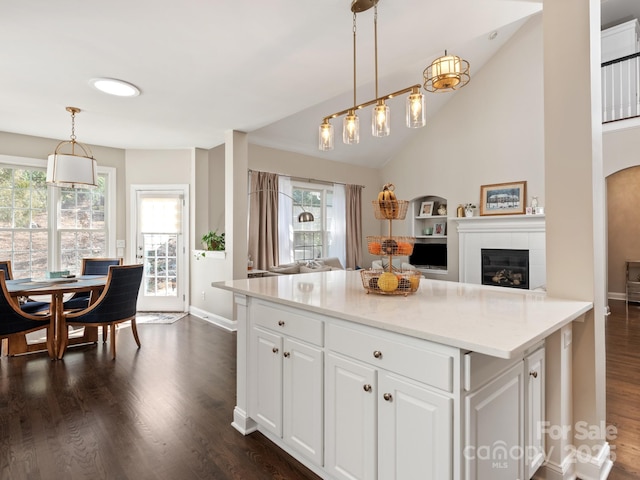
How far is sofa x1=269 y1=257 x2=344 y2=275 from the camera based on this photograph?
17.9ft

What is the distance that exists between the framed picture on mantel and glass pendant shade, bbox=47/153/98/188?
6140mm

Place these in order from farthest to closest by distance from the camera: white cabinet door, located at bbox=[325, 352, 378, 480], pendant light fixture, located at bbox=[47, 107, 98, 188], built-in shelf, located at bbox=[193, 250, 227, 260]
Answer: built-in shelf, located at bbox=[193, 250, 227, 260] → pendant light fixture, located at bbox=[47, 107, 98, 188] → white cabinet door, located at bbox=[325, 352, 378, 480]

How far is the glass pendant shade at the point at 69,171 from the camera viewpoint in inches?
148

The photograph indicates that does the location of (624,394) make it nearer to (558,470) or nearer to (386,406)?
Answer: (558,470)

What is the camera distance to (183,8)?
2.12 m

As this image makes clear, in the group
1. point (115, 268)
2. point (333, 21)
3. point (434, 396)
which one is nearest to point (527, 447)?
point (434, 396)

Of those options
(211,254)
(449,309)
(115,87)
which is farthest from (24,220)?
(449,309)

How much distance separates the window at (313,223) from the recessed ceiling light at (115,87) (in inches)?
134

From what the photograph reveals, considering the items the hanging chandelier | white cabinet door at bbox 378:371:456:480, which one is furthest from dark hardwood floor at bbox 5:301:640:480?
the hanging chandelier

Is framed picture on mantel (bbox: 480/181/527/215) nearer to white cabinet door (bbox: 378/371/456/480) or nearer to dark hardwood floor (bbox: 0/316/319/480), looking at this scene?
dark hardwood floor (bbox: 0/316/319/480)

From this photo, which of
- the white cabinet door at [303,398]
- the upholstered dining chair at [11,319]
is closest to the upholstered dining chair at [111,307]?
the upholstered dining chair at [11,319]

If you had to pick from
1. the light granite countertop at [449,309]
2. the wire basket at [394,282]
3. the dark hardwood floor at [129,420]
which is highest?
the wire basket at [394,282]

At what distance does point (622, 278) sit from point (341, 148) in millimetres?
6110

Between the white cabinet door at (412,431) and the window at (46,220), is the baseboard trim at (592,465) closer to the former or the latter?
the white cabinet door at (412,431)
